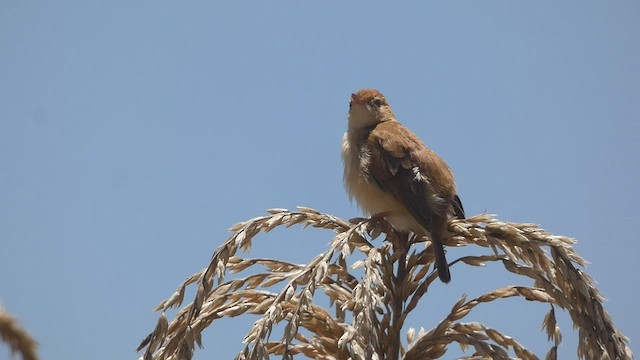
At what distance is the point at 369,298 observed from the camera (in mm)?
3600

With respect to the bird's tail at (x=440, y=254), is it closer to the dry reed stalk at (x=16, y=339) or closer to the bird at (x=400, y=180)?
the bird at (x=400, y=180)

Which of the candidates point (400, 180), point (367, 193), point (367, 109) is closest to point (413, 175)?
point (400, 180)

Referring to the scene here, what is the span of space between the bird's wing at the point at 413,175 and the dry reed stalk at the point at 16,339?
3.64 metres

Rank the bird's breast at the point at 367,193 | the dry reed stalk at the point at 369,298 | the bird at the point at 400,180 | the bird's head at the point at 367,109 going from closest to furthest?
the dry reed stalk at the point at 369,298, the bird at the point at 400,180, the bird's breast at the point at 367,193, the bird's head at the point at 367,109

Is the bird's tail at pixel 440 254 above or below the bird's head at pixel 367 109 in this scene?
below

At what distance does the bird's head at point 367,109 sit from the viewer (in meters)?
6.37

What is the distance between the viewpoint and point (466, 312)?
4.18 m

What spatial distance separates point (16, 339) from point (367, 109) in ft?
17.3

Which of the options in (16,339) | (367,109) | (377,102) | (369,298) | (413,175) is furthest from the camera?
(377,102)

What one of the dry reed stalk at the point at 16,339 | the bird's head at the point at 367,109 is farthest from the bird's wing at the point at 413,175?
the dry reed stalk at the point at 16,339

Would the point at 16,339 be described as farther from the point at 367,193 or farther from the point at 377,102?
the point at 377,102

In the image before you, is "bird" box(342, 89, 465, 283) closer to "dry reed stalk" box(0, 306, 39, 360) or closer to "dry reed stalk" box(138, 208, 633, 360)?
"dry reed stalk" box(138, 208, 633, 360)

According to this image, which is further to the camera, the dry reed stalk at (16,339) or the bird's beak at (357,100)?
the bird's beak at (357,100)

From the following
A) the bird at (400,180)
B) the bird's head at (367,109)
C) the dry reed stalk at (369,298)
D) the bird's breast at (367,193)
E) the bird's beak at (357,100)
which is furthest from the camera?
the bird's beak at (357,100)
